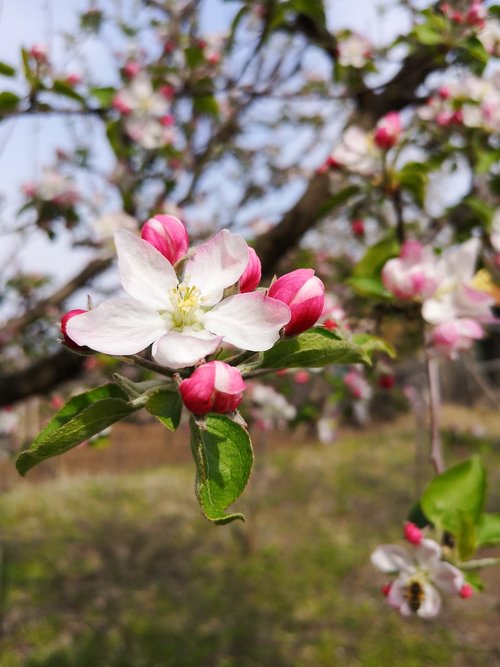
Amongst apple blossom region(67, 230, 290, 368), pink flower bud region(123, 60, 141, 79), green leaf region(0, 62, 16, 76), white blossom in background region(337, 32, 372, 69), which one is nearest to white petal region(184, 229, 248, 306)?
apple blossom region(67, 230, 290, 368)

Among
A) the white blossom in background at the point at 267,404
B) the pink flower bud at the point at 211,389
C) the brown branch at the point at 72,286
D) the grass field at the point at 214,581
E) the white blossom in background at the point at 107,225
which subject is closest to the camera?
the pink flower bud at the point at 211,389

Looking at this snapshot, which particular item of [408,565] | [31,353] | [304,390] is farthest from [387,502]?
[408,565]

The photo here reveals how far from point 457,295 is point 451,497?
0.31 meters

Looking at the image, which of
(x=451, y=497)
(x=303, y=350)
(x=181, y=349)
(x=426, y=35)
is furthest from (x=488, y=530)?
(x=426, y=35)

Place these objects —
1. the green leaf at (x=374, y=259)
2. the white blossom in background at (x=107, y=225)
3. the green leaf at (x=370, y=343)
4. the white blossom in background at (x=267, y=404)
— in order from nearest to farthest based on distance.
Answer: the green leaf at (x=370, y=343), the green leaf at (x=374, y=259), the white blossom in background at (x=107, y=225), the white blossom in background at (x=267, y=404)

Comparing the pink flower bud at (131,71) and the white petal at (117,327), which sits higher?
the white petal at (117,327)

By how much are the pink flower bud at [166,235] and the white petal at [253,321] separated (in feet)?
0.30

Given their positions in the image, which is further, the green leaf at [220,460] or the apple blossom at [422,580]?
the apple blossom at [422,580]

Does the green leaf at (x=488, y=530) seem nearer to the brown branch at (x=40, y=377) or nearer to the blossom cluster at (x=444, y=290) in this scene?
the blossom cluster at (x=444, y=290)

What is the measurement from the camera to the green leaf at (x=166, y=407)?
1.54 ft

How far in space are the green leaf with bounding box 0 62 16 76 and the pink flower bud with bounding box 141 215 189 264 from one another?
803 mm

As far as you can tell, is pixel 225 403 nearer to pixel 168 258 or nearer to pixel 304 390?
pixel 168 258

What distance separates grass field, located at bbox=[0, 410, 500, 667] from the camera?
3.20m

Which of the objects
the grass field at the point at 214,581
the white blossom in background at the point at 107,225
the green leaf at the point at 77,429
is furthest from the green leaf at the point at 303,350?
the grass field at the point at 214,581
